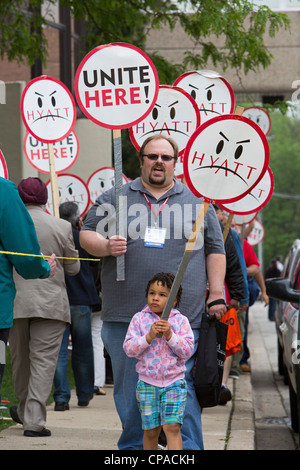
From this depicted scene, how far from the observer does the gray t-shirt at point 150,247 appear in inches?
221

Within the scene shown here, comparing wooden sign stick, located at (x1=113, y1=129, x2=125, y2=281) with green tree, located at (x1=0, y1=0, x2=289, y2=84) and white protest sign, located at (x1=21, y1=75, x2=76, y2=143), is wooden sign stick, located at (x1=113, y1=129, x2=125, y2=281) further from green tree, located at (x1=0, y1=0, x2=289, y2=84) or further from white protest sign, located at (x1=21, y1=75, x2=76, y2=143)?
green tree, located at (x1=0, y1=0, x2=289, y2=84)

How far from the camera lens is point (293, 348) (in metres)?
7.58

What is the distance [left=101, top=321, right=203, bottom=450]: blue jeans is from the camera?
559 cm

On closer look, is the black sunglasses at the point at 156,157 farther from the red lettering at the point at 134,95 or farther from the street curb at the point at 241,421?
the street curb at the point at 241,421

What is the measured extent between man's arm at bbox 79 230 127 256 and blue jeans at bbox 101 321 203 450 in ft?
1.59

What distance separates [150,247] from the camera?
5.62m

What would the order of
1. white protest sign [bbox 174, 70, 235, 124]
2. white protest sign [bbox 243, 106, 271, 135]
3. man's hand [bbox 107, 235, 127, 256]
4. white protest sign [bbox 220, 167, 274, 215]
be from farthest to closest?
white protest sign [bbox 243, 106, 271, 135]
white protest sign [bbox 220, 167, 274, 215]
white protest sign [bbox 174, 70, 235, 124]
man's hand [bbox 107, 235, 127, 256]

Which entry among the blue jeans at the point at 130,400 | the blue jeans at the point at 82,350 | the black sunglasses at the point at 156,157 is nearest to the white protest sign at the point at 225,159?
the black sunglasses at the point at 156,157

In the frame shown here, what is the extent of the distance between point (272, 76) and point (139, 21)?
7951mm

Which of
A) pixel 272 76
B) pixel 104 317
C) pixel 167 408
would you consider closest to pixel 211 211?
pixel 104 317

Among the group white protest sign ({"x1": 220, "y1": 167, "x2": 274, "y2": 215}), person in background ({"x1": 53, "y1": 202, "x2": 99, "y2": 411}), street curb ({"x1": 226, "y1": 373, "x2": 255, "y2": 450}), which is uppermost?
white protest sign ({"x1": 220, "y1": 167, "x2": 274, "y2": 215})

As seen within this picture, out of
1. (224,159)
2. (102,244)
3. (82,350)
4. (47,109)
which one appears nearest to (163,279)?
(102,244)

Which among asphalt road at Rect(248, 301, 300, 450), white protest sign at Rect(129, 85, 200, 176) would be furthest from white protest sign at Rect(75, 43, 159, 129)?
asphalt road at Rect(248, 301, 300, 450)
